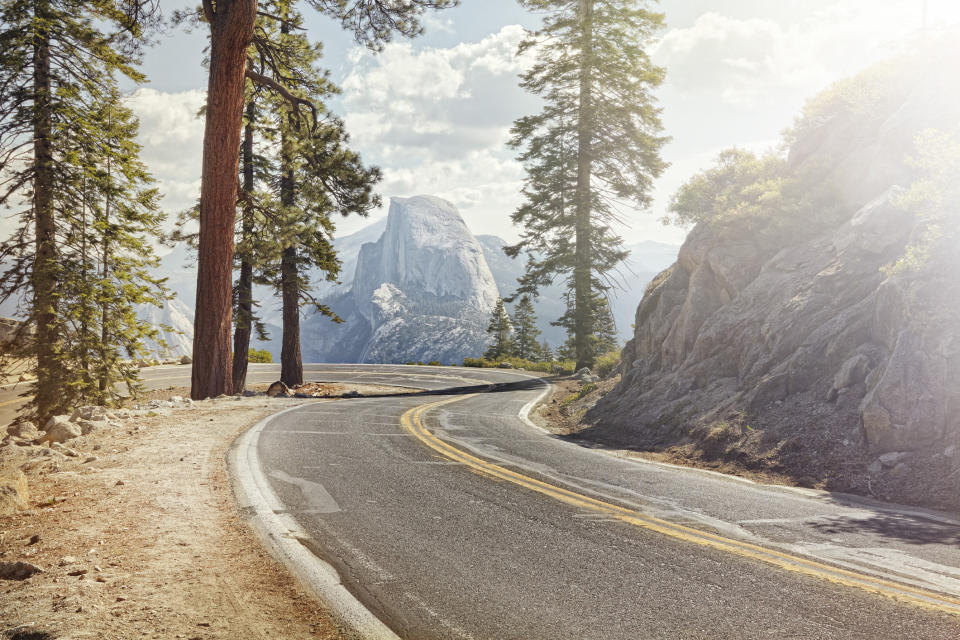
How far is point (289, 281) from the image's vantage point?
22406mm

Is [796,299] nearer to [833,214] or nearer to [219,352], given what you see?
[833,214]

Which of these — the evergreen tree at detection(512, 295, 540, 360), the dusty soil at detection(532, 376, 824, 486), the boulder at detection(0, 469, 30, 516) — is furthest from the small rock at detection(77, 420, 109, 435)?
the evergreen tree at detection(512, 295, 540, 360)

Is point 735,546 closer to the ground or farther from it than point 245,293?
closer to the ground

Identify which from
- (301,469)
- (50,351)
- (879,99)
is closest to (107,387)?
(50,351)

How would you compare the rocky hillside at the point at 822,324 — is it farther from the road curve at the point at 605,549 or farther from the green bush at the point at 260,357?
the green bush at the point at 260,357

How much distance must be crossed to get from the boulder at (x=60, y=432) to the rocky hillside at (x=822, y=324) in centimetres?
901

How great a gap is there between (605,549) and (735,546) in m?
1.05

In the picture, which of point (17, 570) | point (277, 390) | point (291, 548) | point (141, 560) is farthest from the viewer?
point (277, 390)

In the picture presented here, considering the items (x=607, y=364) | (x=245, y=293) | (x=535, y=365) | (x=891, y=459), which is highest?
(x=245, y=293)

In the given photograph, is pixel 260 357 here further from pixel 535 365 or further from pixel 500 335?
pixel 500 335

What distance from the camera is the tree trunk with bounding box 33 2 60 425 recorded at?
48.3ft

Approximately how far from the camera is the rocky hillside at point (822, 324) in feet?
23.4

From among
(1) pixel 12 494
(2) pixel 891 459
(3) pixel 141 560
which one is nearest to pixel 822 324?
(2) pixel 891 459

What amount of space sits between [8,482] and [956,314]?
10794 mm
